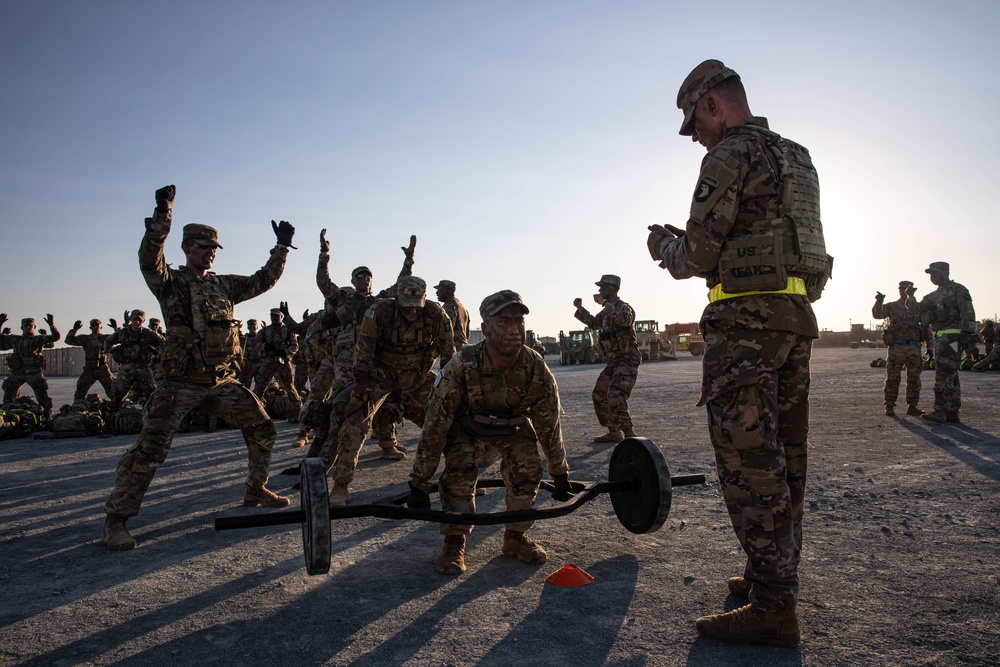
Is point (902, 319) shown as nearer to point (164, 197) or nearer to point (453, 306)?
point (453, 306)

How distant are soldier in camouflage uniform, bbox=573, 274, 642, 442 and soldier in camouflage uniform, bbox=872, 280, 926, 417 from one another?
493 cm

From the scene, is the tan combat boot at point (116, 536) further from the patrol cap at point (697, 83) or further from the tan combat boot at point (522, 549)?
the patrol cap at point (697, 83)

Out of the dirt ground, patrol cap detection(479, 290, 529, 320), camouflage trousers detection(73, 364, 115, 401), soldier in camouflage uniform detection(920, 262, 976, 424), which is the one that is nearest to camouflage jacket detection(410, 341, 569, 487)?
patrol cap detection(479, 290, 529, 320)

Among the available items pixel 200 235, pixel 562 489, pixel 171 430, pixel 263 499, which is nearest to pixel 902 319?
pixel 562 489

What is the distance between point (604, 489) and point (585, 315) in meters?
6.56

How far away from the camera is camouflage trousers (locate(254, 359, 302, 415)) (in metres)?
12.8

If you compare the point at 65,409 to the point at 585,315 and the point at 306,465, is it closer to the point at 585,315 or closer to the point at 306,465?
the point at 585,315

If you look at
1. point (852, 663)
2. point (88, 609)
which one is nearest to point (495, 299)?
point (852, 663)

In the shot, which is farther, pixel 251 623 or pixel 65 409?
pixel 65 409


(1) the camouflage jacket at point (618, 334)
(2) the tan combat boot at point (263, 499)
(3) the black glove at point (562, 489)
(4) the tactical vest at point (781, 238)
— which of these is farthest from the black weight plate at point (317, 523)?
(1) the camouflage jacket at point (618, 334)

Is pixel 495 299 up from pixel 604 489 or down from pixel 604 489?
up

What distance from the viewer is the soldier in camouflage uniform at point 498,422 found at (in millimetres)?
4055

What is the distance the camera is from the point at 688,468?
665 centimetres

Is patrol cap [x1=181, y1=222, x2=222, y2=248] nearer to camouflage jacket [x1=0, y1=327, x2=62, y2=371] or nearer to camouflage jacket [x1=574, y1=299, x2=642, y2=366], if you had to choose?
camouflage jacket [x1=574, y1=299, x2=642, y2=366]
